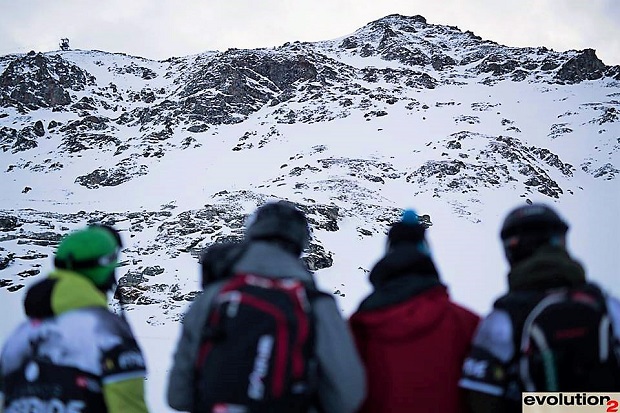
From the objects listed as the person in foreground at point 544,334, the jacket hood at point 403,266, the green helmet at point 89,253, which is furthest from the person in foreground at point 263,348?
the green helmet at point 89,253

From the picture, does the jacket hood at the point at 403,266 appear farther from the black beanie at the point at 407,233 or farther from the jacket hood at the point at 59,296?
the jacket hood at the point at 59,296

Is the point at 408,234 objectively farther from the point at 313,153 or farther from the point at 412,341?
the point at 313,153

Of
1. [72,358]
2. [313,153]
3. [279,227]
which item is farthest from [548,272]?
[313,153]

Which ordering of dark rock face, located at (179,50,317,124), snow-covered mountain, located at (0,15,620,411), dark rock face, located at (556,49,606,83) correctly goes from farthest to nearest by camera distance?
1. dark rock face, located at (556,49,606,83)
2. dark rock face, located at (179,50,317,124)
3. snow-covered mountain, located at (0,15,620,411)

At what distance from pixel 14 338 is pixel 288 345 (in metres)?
1.77

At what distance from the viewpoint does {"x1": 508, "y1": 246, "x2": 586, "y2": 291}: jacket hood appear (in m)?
2.17

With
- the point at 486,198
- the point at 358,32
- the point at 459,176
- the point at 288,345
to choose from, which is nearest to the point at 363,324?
the point at 288,345

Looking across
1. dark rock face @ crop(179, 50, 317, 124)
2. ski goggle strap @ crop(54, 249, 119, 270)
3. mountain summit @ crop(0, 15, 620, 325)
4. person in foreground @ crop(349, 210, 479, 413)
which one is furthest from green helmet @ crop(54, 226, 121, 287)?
dark rock face @ crop(179, 50, 317, 124)

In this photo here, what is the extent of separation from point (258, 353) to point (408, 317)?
0.80 meters

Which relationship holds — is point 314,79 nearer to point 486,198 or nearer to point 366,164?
point 366,164

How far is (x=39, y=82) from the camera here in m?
64.2

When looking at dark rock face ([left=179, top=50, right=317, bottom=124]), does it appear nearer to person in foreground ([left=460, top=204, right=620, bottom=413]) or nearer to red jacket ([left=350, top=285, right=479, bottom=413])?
red jacket ([left=350, top=285, right=479, bottom=413])

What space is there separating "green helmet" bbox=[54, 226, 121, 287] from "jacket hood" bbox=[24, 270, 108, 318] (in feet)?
0.51

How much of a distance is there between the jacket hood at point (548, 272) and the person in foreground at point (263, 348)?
91cm
